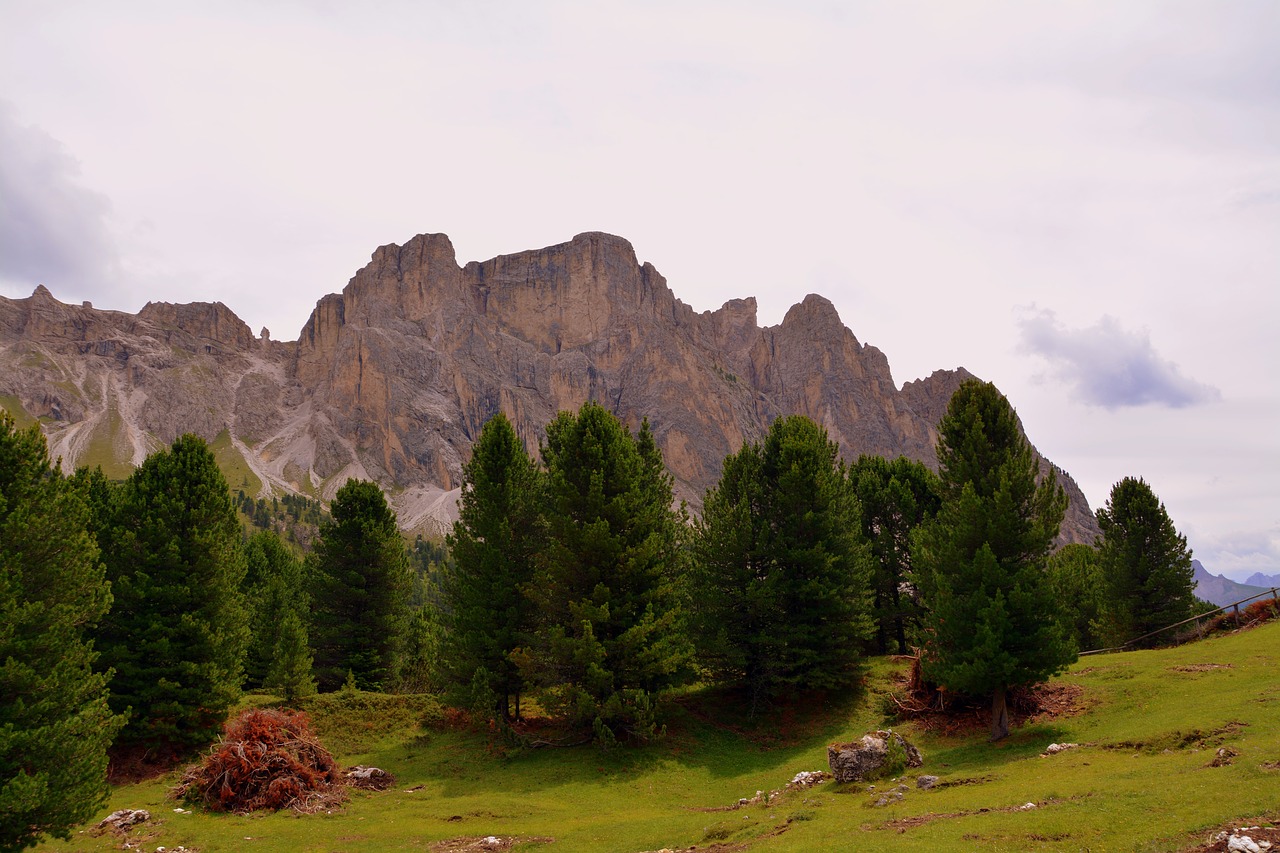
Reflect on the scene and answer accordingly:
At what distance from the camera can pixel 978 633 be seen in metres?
25.5

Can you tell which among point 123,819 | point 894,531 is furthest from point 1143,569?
point 123,819

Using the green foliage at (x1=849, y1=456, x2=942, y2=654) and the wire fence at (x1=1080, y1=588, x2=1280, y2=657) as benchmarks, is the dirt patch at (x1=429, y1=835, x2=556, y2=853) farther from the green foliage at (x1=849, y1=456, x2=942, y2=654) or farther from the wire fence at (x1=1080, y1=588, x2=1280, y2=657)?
the wire fence at (x1=1080, y1=588, x2=1280, y2=657)

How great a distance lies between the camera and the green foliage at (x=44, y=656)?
16734 mm

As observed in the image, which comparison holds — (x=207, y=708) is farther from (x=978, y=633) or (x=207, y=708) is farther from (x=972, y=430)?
(x=972, y=430)

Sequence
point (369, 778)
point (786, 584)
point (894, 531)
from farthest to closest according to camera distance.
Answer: point (894, 531)
point (786, 584)
point (369, 778)

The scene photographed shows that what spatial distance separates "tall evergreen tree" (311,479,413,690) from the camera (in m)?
43.6

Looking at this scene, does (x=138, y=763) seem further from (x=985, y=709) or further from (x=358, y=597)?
(x=985, y=709)

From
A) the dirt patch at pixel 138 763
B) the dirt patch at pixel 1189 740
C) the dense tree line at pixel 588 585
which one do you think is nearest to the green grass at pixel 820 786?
the dirt patch at pixel 1189 740

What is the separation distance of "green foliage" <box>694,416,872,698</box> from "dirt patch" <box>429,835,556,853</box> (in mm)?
16023

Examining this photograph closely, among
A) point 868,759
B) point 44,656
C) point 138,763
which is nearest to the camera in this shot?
point 44,656

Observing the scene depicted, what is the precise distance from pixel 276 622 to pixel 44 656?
Result: 24707 millimetres

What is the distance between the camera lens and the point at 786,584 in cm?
3497

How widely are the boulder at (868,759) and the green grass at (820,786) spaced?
0.50m

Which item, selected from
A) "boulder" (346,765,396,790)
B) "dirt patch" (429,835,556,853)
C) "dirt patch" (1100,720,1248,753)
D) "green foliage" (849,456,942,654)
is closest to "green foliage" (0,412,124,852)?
"boulder" (346,765,396,790)
